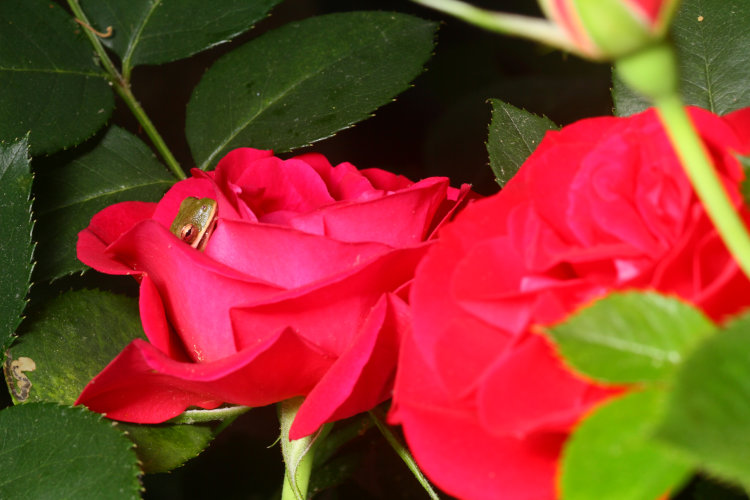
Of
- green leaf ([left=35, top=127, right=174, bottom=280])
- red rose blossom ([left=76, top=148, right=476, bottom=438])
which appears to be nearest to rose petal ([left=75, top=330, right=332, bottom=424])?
red rose blossom ([left=76, top=148, right=476, bottom=438])

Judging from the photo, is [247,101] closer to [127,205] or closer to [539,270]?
[127,205]

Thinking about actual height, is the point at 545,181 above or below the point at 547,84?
above

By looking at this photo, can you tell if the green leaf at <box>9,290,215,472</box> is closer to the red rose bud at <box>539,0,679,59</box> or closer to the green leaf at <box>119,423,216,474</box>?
the green leaf at <box>119,423,216,474</box>

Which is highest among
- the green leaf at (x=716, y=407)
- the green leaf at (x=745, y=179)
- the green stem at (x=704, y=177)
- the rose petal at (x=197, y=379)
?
the green stem at (x=704, y=177)

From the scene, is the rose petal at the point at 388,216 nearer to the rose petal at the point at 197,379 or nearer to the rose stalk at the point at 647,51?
the rose petal at the point at 197,379

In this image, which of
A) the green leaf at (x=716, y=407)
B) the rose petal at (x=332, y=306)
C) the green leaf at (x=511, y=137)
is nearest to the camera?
the green leaf at (x=716, y=407)

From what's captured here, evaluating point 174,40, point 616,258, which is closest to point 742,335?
point 616,258

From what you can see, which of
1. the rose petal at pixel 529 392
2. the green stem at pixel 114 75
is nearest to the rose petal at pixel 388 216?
the rose petal at pixel 529 392
